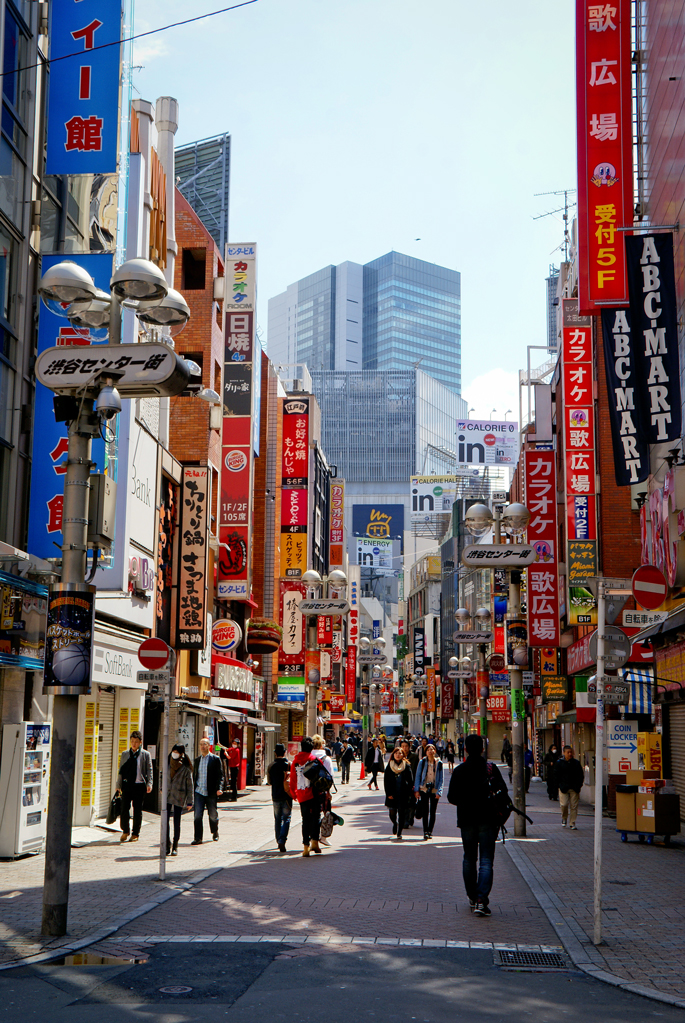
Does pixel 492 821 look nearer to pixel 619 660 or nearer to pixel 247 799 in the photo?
pixel 619 660

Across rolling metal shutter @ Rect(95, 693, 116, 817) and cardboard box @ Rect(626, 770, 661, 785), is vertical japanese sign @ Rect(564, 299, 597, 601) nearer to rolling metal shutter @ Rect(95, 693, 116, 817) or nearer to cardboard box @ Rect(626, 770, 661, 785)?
cardboard box @ Rect(626, 770, 661, 785)

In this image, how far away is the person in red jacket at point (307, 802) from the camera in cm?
1795

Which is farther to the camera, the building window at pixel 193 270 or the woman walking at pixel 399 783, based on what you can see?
the building window at pixel 193 270

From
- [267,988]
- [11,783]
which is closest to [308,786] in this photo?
[11,783]

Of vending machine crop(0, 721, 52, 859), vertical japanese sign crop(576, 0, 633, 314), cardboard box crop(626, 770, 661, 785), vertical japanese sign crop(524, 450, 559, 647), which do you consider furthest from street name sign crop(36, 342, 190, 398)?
vertical japanese sign crop(524, 450, 559, 647)

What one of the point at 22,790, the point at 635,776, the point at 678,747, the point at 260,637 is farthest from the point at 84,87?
the point at 260,637

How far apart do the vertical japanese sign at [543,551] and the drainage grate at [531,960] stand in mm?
25791

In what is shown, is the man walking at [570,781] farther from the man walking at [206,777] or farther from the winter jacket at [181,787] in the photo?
the winter jacket at [181,787]

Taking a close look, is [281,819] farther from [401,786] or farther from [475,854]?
[475,854]

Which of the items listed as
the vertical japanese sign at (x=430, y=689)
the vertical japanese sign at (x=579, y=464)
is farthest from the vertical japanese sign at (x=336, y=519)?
the vertical japanese sign at (x=579, y=464)

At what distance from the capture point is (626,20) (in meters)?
19.2

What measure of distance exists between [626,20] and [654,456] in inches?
360

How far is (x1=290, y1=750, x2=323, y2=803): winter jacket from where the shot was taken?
18.0 m

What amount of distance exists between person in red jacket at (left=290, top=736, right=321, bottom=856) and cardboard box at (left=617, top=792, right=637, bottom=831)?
5909mm
